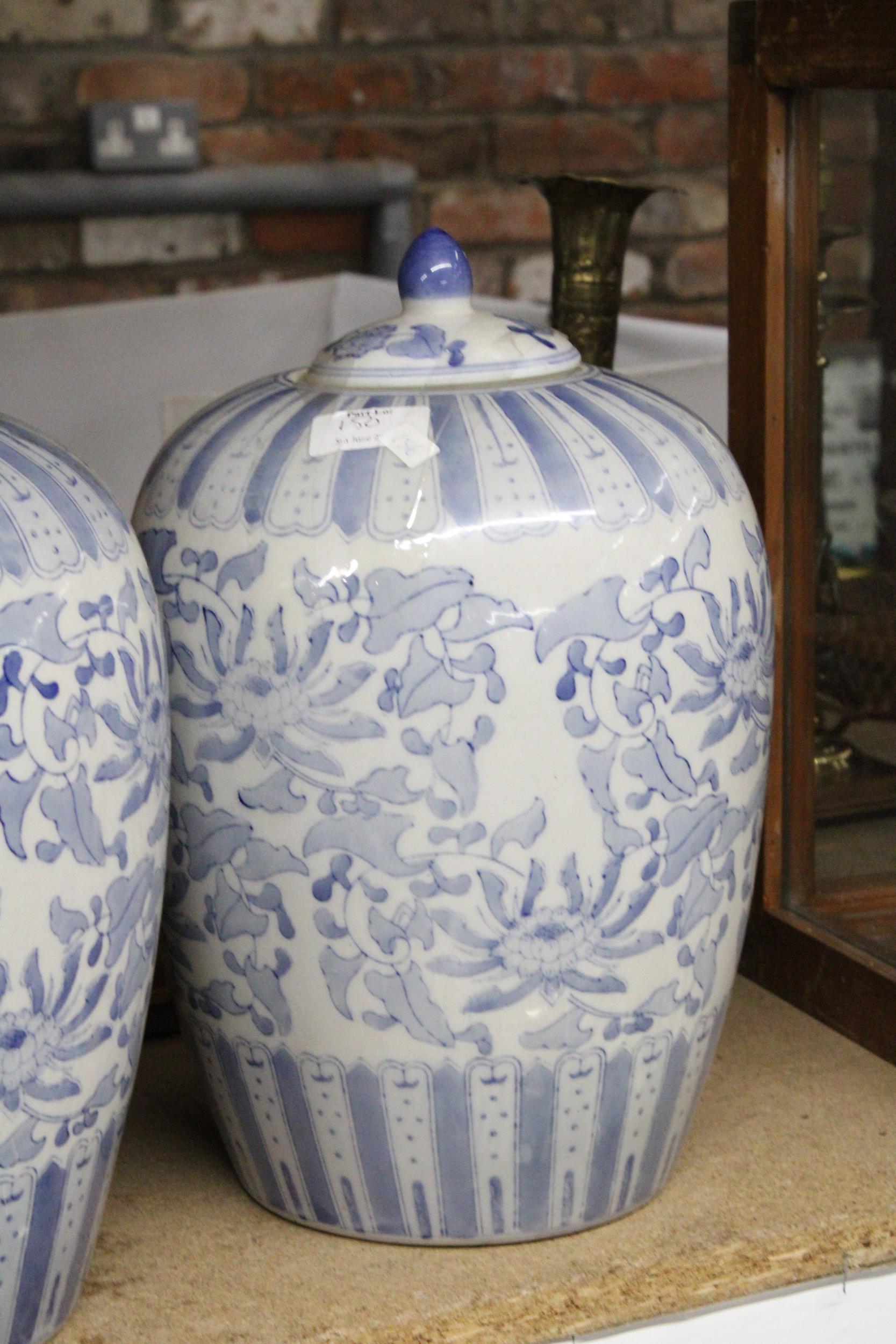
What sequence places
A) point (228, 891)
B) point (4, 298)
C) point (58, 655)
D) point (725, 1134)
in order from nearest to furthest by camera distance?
1. point (58, 655)
2. point (228, 891)
3. point (725, 1134)
4. point (4, 298)

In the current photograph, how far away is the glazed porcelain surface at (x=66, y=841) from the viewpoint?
60 centimetres

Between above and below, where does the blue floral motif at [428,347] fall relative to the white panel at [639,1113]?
above

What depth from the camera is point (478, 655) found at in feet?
2.18

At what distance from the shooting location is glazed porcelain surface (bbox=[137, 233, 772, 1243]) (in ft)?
2.20

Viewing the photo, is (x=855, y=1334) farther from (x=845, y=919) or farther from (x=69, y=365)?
(x=69, y=365)

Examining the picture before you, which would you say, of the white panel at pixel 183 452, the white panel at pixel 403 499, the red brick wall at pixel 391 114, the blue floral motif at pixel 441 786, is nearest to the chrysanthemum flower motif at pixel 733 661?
the blue floral motif at pixel 441 786

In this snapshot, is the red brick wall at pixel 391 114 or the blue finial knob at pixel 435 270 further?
the red brick wall at pixel 391 114

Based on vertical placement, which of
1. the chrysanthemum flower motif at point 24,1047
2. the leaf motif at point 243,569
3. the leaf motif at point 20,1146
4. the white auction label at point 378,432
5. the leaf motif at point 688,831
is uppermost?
the white auction label at point 378,432

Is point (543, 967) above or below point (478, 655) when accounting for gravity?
below

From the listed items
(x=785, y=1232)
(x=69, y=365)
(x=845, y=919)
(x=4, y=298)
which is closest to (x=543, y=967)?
(x=785, y=1232)

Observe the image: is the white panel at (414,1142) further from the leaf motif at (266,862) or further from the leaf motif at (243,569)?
the leaf motif at (243,569)

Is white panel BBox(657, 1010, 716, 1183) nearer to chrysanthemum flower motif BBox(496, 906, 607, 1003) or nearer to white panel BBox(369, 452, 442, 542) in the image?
chrysanthemum flower motif BBox(496, 906, 607, 1003)

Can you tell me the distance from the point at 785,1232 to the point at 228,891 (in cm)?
28

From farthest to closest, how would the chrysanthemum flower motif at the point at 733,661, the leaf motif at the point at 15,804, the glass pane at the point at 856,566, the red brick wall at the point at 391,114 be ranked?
1. the red brick wall at the point at 391,114
2. the glass pane at the point at 856,566
3. the chrysanthemum flower motif at the point at 733,661
4. the leaf motif at the point at 15,804
